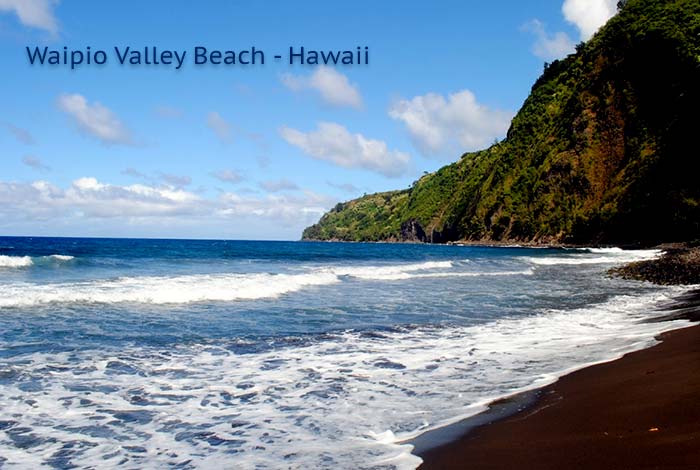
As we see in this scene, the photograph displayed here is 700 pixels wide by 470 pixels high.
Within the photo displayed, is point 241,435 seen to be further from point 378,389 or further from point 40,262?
point 40,262

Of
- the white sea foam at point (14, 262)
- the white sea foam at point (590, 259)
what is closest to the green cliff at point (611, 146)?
the white sea foam at point (590, 259)

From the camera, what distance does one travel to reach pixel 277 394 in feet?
24.8

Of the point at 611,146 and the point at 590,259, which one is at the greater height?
the point at 611,146

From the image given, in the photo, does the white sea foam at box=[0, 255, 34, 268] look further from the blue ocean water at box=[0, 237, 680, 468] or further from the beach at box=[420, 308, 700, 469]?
the beach at box=[420, 308, 700, 469]

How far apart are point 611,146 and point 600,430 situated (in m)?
94.1

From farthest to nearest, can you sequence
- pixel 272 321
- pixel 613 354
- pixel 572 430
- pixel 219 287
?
pixel 219 287 < pixel 272 321 < pixel 613 354 < pixel 572 430

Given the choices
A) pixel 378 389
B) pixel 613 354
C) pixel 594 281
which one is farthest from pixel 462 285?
pixel 378 389

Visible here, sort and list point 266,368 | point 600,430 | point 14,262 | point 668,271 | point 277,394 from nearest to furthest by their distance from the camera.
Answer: point 600,430 → point 277,394 → point 266,368 → point 668,271 → point 14,262

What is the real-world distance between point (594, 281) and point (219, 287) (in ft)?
58.5

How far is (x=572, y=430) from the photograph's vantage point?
16.6 ft

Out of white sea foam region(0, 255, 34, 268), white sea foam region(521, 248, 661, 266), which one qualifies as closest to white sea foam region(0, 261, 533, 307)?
white sea foam region(0, 255, 34, 268)

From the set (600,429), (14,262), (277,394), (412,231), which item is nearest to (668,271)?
(277,394)

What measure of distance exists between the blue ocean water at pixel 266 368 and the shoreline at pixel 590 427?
16.3 inches

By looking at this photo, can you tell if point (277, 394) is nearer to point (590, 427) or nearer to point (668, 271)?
point (590, 427)
